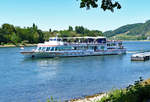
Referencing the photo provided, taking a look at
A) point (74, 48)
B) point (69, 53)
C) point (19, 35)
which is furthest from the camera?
point (19, 35)

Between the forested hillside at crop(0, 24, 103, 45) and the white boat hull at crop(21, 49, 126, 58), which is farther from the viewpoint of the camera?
the forested hillside at crop(0, 24, 103, 45)

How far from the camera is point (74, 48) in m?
70.7

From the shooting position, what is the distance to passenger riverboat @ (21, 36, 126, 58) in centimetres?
6548

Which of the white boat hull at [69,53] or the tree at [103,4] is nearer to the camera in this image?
the tree at [103,4]

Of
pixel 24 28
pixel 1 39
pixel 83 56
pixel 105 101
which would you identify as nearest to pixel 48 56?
pixel 83 56

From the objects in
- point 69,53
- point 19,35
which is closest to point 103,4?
point 69,53

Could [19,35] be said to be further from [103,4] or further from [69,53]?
[103,4]

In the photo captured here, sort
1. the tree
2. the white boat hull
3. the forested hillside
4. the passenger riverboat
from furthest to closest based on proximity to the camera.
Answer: the forested hillside → the passenger riverboat → the white boat hull → the tree

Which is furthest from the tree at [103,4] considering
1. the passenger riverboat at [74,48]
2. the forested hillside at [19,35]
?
the forested hillside at [19,35]

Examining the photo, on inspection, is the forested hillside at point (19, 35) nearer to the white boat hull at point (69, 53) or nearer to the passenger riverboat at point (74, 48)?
the passenger riverboat at point (74, 48)

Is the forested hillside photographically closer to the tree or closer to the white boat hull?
the white boat hull

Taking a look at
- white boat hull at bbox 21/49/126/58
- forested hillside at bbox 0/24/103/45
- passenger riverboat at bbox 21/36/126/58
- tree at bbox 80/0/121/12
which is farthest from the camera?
forested hillside at bbox 0/24/103/45

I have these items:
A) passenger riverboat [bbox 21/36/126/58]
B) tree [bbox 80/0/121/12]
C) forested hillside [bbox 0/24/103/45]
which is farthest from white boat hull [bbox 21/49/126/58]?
forested hillside [bbox 0/24/103/45]

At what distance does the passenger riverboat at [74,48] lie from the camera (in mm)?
65481
